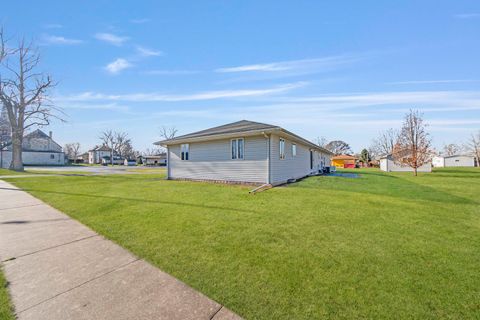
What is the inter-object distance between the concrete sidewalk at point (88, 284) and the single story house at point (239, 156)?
793cm

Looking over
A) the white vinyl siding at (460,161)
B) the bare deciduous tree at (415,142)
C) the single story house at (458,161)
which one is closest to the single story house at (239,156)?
the bare deciduous tree at (415,142)

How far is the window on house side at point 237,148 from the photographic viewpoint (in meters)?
11.7

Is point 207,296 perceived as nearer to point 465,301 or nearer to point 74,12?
point 465,301

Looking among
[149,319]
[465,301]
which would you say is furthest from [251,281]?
[465,301]

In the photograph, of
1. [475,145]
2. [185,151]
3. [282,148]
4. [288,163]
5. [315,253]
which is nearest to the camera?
[315,253]

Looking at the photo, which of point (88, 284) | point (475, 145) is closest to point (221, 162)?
point (88, 284)

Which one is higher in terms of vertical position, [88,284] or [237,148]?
[237,148]

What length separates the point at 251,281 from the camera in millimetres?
2670

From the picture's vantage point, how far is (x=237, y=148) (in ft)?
38.9

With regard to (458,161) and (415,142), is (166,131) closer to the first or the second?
(415,142)

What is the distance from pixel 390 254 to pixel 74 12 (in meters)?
13.7

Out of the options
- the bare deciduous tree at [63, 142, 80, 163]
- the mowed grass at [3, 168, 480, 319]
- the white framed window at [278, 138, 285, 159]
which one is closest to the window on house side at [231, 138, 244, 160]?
the white framed window at [278, 138, 285, 159]

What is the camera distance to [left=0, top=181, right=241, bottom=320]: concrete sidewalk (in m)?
2.17

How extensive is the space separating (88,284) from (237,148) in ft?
31.6
